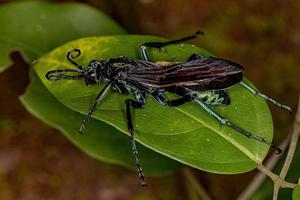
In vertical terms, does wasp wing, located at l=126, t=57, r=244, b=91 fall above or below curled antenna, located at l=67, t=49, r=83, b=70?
above

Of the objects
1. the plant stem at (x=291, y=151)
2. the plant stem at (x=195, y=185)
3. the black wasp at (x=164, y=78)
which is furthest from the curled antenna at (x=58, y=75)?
the plant stem at (x=195, y=185)

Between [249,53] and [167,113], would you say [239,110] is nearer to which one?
[167,113]

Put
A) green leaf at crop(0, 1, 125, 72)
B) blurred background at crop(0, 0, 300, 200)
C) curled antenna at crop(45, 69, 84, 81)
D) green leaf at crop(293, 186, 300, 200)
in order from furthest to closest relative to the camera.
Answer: blurred background at crop(0, 0, 300, 200)
green leaf at crop(0, 1, 125, 72)
curled antenna at crop(45, 69, 84, 81)
green leaf at crop(293, 186, 300, 200)

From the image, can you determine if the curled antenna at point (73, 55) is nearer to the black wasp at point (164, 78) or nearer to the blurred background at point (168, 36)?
the black wasp at point (164, 78)

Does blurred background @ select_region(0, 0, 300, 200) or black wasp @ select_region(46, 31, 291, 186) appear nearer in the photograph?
black wasp @ select_region(46, 31, 291, 186)

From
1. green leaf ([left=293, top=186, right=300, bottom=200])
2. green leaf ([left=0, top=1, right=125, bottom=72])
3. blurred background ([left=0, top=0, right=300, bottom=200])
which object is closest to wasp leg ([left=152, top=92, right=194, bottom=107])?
green leaf ([left=293, top=186, right=300, bottom=200])

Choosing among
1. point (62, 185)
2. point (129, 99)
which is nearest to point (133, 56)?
point (129, 99)

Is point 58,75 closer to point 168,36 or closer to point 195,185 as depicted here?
point 195,185

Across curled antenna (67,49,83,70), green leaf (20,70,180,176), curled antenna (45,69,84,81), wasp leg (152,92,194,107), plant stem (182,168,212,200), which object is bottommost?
plant stem (182,168,212,200)

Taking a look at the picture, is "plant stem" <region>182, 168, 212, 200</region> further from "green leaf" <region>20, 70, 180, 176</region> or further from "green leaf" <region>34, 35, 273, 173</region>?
"green leaf" <region>34, 35, 273, 173</region>

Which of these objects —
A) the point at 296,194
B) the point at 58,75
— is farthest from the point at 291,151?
the point at 58,75
